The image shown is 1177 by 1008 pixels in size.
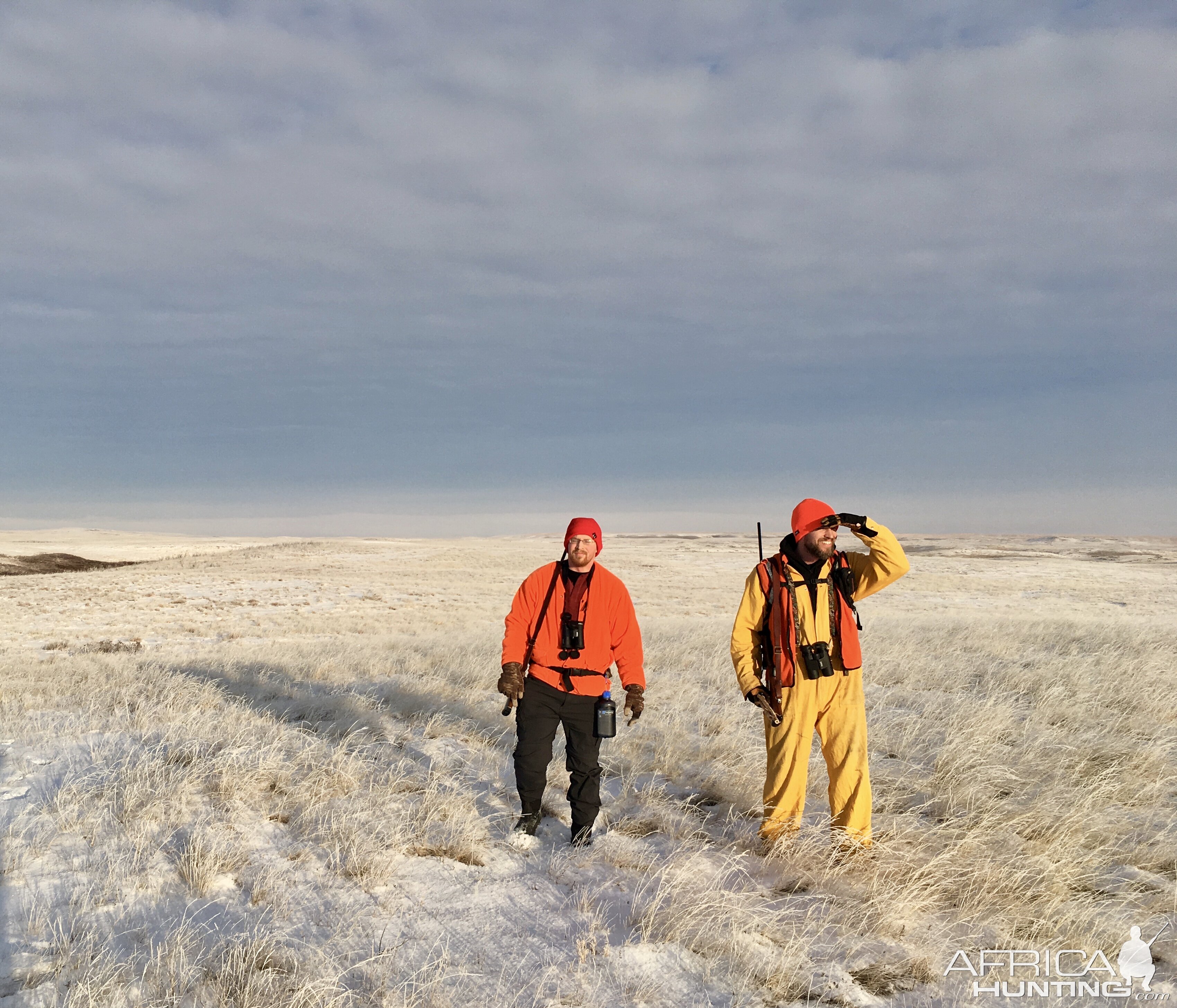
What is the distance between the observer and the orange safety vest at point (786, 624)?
511 cm

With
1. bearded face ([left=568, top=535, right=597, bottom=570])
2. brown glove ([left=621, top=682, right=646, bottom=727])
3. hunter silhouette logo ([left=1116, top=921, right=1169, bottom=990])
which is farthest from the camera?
A: bearded face ([left=568, top=535, right=597, bottom=570])

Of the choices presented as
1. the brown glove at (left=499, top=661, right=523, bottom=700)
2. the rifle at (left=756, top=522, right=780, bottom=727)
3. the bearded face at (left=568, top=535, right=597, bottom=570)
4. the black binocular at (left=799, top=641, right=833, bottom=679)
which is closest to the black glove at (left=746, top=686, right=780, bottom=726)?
the rifle at (left=756, top=522, right=780, bottom=727)

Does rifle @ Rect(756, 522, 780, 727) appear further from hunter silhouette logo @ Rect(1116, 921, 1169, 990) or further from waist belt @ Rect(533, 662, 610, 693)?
hunter silhouette logo @ Rect(1116, 921, 1169, 990)

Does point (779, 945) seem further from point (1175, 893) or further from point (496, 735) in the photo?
point (496, 735)

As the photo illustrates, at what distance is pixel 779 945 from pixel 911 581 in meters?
37.6

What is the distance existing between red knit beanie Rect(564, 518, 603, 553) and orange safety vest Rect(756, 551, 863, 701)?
116 centimetres

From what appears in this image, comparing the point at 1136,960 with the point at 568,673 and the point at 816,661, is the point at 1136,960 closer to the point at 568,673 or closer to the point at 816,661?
the point at 816,661

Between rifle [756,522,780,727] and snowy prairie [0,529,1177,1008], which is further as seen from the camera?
rifle [756,522,780,727]

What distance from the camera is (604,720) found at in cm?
527

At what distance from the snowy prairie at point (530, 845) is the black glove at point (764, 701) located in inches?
31.0

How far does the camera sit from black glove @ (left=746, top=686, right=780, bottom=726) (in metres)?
5.07

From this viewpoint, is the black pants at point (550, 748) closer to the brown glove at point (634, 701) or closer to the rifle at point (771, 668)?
the brown glove at point (634, 701)
